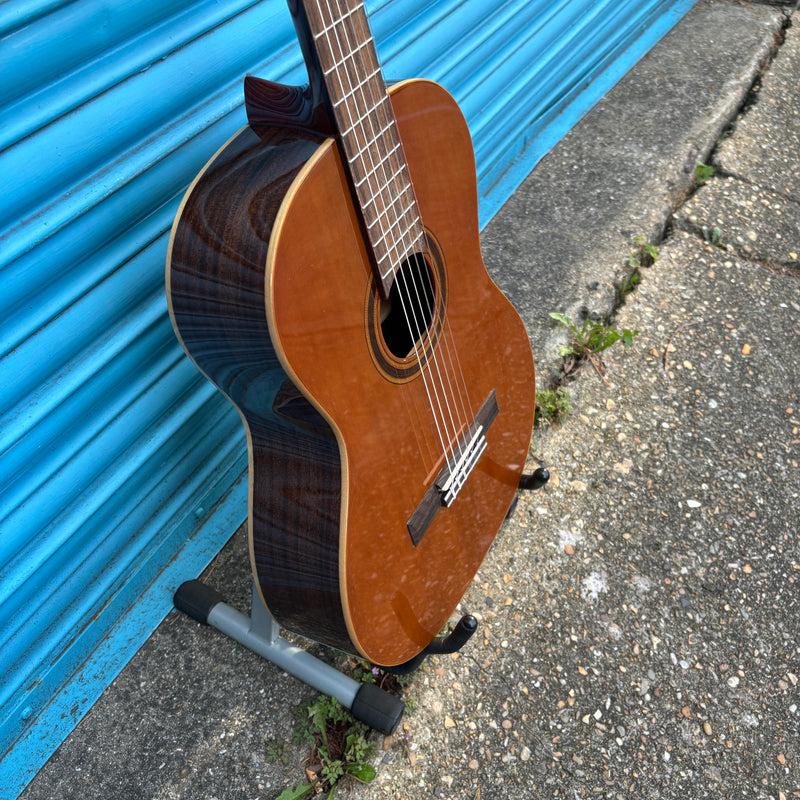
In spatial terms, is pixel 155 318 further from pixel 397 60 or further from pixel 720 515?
pixel 720 515

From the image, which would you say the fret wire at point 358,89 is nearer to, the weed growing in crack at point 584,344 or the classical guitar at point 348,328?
the classical guitar at point 348,328

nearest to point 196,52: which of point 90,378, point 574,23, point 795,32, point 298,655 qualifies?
point 90,378

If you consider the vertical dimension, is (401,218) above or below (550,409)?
above

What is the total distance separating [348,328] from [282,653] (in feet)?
2.68

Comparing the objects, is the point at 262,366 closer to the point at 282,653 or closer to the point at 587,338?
the point at 282,653

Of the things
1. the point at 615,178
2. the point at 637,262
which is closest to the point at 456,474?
the point at 637,262

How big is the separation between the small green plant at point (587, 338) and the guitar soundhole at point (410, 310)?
93 cm

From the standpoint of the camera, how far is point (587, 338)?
2.20 meters

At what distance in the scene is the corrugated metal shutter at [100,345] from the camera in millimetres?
→ 1140

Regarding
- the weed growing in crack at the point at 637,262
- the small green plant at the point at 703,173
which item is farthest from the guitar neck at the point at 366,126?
the small green plant at the point at 703,173

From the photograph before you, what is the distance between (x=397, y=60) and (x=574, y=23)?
4.30 feet

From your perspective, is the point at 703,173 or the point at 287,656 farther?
the point at 703,173

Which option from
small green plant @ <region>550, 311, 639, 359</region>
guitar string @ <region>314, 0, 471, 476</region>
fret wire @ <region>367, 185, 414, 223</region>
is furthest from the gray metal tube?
small green plant @ <region>550, 311, 639, 359</region>

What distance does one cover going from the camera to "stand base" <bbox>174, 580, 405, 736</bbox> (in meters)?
1.41
